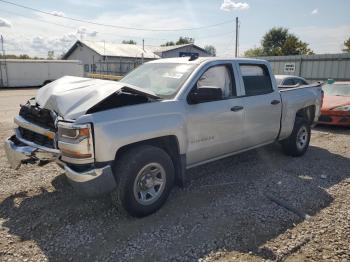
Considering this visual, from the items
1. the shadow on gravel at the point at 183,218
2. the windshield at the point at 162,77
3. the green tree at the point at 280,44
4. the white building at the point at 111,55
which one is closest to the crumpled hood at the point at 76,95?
the windshield at the point at 162,77

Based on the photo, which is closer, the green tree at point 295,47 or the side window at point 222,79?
the side window at point 222,79

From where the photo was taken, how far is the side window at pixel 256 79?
5.12m

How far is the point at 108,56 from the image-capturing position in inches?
1559

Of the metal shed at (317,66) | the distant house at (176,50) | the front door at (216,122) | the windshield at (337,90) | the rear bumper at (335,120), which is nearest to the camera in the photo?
the front door at (216,122)

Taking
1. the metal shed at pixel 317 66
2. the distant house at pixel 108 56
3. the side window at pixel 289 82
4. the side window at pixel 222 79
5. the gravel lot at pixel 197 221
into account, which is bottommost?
the gravel lot at pixel 197 221

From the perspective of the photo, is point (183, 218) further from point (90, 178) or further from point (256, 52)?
point (256, 52)

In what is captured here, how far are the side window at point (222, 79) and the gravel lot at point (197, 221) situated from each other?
4.64ft

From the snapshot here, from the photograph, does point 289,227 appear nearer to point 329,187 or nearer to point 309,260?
point 309,260

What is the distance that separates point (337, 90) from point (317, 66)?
11.1 metres

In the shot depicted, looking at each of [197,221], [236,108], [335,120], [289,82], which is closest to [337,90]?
[289,82]

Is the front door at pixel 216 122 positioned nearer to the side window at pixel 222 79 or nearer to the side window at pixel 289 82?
the side window at pixel 222 79

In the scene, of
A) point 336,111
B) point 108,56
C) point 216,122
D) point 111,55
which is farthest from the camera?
point 111,55

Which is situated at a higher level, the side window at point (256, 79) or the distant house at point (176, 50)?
the distant house at point (176, 50)

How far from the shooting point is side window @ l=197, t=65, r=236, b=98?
4590 mm
